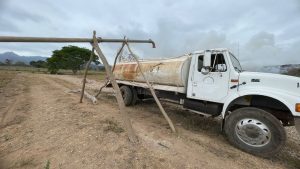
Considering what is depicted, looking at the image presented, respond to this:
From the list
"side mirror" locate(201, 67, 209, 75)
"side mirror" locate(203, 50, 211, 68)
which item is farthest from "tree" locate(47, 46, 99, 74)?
"side mirror" locate(203, 50, 211, 68)

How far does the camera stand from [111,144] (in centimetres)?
420

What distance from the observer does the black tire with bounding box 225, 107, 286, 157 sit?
403 centimetres

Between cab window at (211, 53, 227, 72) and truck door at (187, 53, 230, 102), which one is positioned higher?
cab window at (211, 53, 227, 72)

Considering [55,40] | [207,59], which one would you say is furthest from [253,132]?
[55,40]

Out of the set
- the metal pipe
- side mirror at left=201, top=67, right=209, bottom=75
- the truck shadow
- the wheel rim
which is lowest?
the truck shadow

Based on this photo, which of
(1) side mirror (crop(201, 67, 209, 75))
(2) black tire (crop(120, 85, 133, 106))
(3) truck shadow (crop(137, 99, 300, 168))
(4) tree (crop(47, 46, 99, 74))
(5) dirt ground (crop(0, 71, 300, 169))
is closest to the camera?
(5) dirt ground (crop(0, 71, 300, 169))

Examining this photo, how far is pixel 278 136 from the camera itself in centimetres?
401

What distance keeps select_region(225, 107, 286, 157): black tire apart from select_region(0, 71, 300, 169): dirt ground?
0.21m

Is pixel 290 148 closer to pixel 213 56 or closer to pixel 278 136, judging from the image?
pixel 278 136

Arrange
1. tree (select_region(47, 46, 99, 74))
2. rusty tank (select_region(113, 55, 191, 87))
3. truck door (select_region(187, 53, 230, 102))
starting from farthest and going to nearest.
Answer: tree (select_region(47, 46, 99, 74)), rusty tank (select_region(113, 55, 191, 87)), truck door (select_region(187, 53, 230, 102))

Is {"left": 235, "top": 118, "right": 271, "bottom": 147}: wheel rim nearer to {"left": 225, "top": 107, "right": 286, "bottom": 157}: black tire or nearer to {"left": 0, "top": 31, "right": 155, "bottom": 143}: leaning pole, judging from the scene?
{"left": 225, "top": 107, "right": 286, "bottom": 157}: black tire

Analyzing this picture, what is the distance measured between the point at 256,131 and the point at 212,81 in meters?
1.63

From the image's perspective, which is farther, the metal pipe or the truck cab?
the truck cab

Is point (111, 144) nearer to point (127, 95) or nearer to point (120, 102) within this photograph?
point (120, 102)
